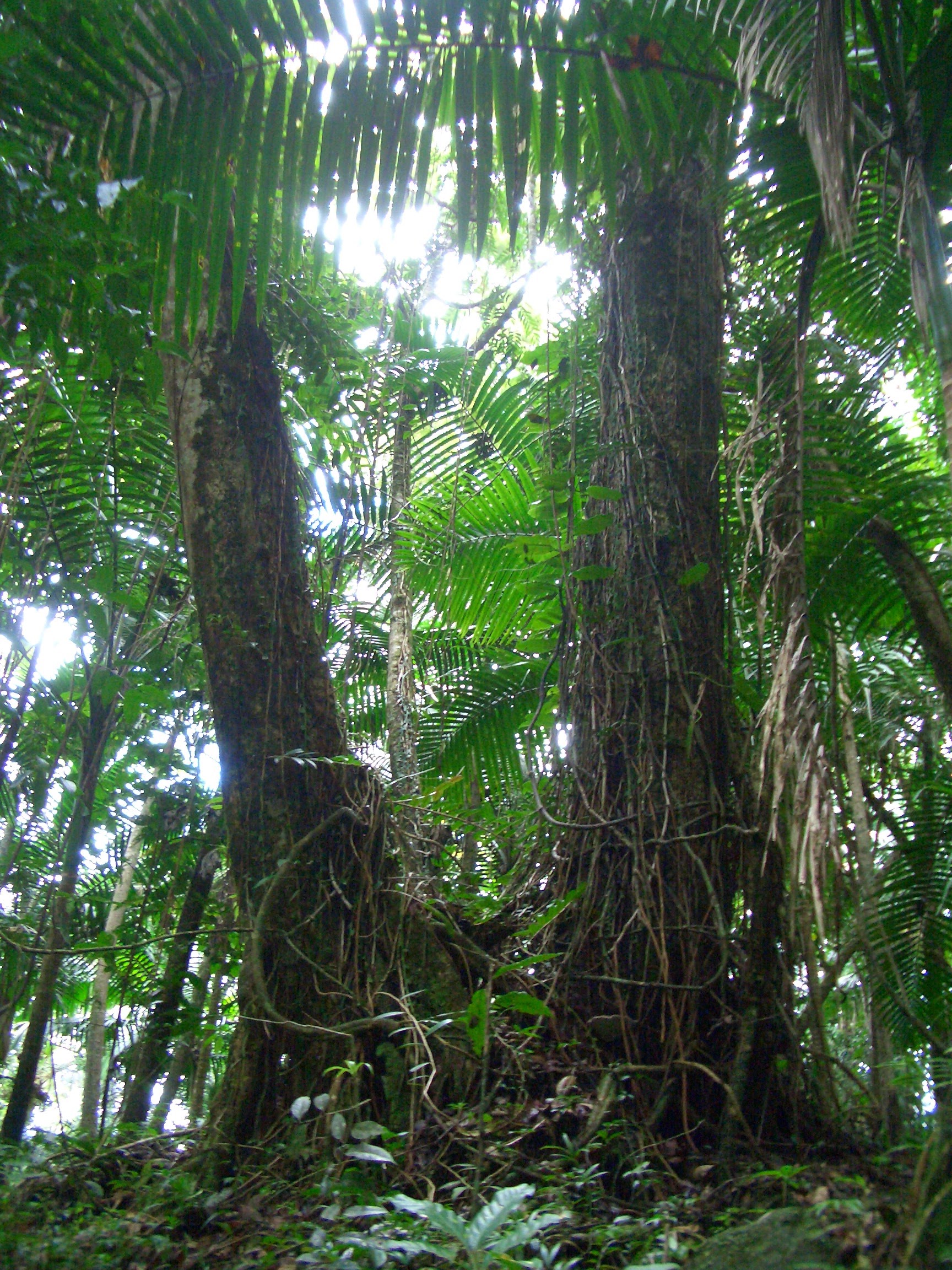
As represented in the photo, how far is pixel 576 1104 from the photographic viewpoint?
176 cm

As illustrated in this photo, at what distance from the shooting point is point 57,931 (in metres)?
2.24

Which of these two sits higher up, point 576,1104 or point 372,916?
point 372,916

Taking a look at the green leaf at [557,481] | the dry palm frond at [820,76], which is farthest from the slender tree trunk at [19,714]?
the dry palm frond at [820,76]

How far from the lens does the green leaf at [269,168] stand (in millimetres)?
1768

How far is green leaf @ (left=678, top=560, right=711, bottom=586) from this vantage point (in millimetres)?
2160

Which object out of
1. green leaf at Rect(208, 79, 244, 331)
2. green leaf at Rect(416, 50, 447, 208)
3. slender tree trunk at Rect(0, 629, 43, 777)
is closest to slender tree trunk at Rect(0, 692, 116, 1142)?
slender tree trunk at Rect(0, 629, 43, 777)

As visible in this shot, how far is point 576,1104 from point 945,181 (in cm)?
200

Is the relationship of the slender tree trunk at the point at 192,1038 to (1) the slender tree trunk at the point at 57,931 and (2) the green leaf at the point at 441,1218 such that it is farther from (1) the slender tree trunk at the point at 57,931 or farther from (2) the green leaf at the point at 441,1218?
(2) the green leaf at the point at 441,1218

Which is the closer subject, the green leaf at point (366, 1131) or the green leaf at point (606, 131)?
the green leaf at point (366, 1131)

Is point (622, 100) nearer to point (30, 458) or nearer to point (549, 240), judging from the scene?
point (549, 240)

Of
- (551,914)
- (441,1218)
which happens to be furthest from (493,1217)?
(551,914)

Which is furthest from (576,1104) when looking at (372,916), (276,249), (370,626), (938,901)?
(276,249)

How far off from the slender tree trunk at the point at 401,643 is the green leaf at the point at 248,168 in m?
1.75

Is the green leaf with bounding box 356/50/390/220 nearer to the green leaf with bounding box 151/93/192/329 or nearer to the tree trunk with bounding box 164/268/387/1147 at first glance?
the green leaf with bounding box 151/93/192/329
